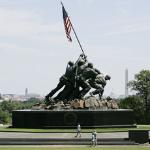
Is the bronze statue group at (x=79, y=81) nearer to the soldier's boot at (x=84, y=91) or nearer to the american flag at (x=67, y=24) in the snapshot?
the soldier's boot at (x=84, y=91)

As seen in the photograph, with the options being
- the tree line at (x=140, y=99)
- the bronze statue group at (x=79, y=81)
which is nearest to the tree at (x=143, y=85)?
the tree line at (x=140, y=99)

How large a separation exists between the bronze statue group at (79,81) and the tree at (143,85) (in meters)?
32.6

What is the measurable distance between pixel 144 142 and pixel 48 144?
5928 mm

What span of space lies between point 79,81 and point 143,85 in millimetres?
34606

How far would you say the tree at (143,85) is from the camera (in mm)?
79562

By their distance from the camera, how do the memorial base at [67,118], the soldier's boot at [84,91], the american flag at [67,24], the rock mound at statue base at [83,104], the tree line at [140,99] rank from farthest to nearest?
1. the tree line at [140,99]
2. the soldier's boot at [84,91]
3. the american flag at [67,24]
4. the rock mound at statue base at [83,104]
5. the memorial base at [67,118]

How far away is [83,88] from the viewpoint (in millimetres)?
46781

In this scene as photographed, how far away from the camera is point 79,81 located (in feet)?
153

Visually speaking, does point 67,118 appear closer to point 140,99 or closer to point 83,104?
point 83,104

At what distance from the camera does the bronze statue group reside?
4662cm

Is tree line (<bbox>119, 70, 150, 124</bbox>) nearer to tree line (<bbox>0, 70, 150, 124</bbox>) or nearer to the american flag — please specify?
tree line (<bbox>0, 70, 150, 124</bbox>)

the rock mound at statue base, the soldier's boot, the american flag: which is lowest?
the rock mound at statue base

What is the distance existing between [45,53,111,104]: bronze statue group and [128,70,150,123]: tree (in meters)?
32.6

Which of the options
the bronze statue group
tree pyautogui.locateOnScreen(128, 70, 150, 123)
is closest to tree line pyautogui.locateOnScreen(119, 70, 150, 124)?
tree pyautogui.locateOnScreen(128, 70, 150, 123)
